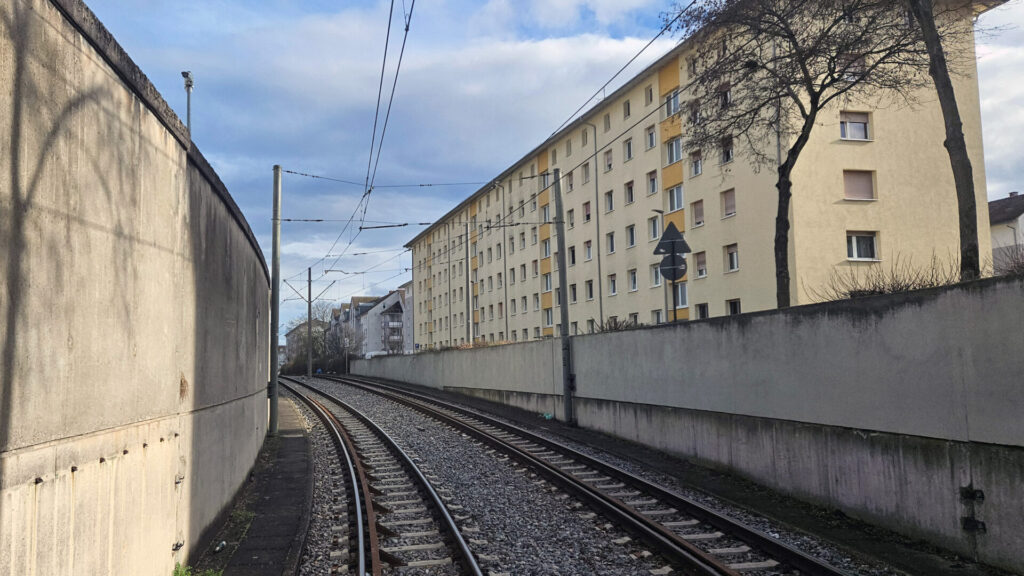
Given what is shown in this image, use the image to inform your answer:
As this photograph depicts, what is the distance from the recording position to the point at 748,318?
35.2 ft

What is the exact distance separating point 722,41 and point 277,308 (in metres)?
12.2

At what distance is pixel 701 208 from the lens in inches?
1358

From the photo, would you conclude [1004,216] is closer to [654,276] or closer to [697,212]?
[697,212]

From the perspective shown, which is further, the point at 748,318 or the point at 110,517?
the point at 748,318

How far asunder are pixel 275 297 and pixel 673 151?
78.2ft

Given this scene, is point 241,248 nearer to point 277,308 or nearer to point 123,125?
point 123,125

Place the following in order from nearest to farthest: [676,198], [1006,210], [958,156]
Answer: [958,156] < [676,198] < [1006,210]

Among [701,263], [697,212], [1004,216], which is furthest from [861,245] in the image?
[1004,216]

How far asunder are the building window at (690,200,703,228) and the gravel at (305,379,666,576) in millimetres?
22698

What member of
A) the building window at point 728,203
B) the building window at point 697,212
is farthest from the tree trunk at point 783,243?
the building window at point 697,212

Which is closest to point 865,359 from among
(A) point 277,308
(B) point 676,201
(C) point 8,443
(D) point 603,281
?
(C) point 8,443

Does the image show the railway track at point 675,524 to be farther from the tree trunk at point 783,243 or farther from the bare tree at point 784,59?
the bare tree at point 784,59

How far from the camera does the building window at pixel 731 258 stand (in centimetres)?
3173

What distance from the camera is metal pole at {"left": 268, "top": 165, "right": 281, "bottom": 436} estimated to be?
18422mm
